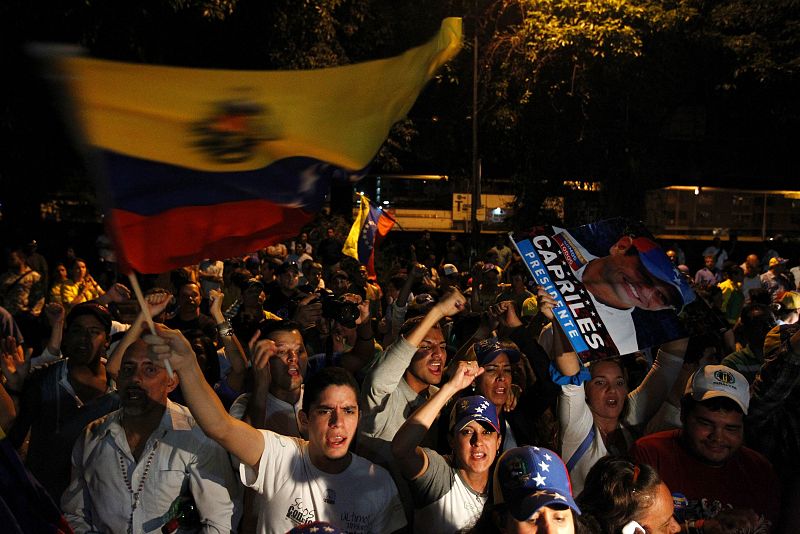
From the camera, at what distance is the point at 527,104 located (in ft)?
77.7

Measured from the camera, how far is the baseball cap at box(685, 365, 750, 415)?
15.2 ft

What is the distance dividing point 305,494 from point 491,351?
1.82m

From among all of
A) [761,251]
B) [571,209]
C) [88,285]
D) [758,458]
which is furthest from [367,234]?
[761,251]

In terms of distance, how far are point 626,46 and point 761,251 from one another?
1491 centimetres

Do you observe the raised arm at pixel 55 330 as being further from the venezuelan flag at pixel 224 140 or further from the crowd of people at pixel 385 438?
the venezuelan flag at pixel 224 140

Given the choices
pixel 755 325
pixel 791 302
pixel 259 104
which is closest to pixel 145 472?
pixel 259 104

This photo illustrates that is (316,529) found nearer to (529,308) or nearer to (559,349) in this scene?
(559,349)

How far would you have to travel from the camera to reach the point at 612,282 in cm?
566

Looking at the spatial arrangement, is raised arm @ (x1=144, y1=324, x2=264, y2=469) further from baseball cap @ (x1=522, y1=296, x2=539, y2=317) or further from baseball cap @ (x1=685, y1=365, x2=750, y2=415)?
baseball cap @ (x1=522, y1=296, x2=539, y2=317)

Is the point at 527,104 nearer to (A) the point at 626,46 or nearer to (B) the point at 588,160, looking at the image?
(B) the point at 588,160

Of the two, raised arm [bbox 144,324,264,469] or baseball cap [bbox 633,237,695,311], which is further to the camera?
baseball cap [bbox 633,237,695,311]

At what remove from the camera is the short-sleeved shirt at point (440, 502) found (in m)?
4.25

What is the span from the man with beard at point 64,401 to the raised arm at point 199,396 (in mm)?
1396

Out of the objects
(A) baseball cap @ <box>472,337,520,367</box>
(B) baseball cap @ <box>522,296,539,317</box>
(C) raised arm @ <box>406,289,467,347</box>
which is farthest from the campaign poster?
(B) baseball cap @ <box>522,296,539,317</box>
